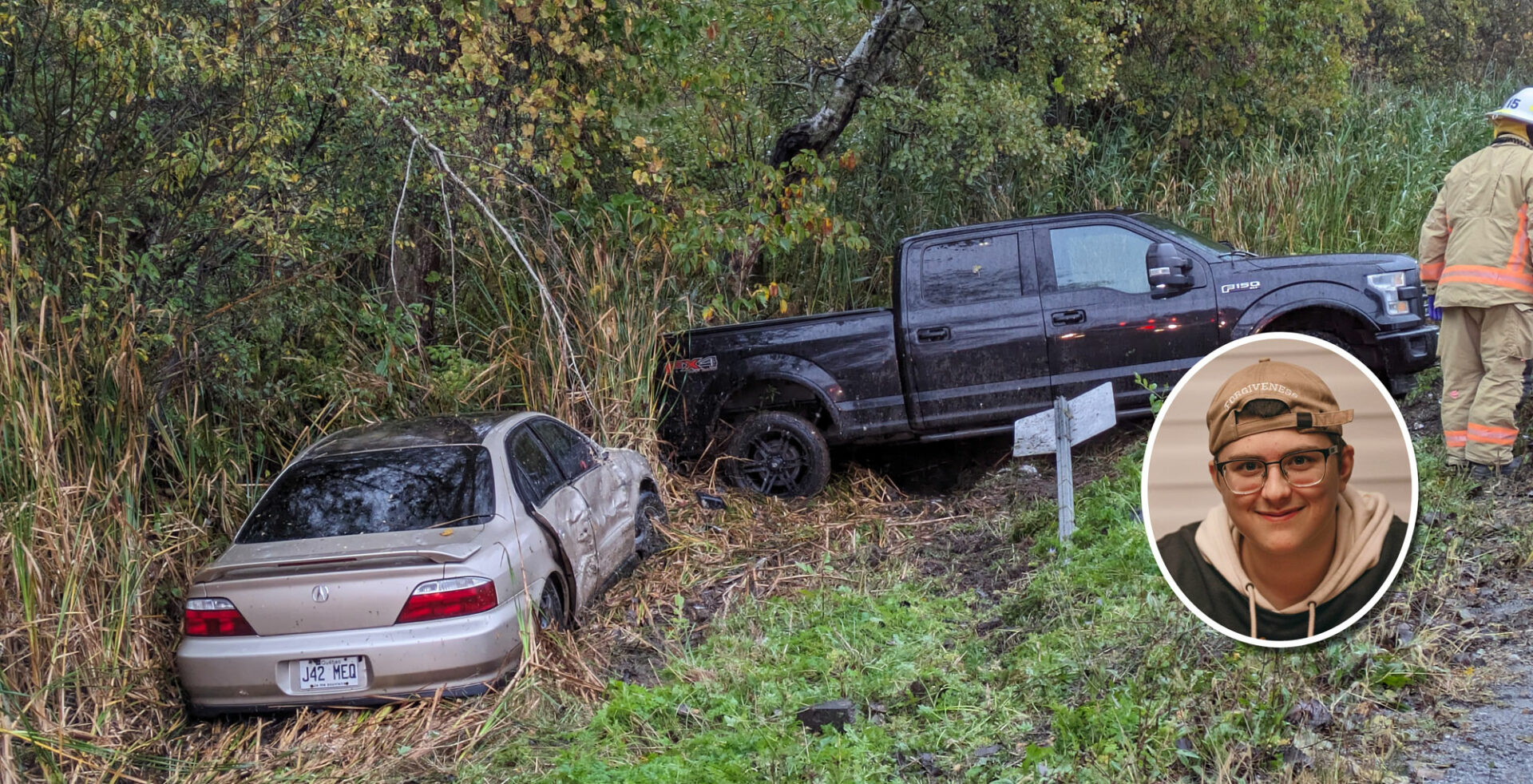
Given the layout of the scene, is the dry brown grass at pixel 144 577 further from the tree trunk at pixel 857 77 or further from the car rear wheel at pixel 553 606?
the tree trunk at pixel 857 77

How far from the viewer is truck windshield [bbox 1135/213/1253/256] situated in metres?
8.79

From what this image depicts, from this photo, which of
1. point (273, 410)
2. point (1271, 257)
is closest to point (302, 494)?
point (273, 410)

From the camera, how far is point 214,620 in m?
5.49

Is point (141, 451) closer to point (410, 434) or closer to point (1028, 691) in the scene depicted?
point (410, 434)

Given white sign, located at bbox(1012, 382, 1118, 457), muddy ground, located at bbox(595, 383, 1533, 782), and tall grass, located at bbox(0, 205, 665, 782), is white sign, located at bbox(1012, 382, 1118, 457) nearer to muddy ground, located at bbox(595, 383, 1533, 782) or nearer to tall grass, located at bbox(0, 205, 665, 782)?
muddy ground, located at bbox(595, 383, 1533, 782)

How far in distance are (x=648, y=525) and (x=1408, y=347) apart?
536 centimetres

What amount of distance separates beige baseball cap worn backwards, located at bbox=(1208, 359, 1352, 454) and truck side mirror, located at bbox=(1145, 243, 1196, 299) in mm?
6579

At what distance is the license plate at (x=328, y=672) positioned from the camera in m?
5.32

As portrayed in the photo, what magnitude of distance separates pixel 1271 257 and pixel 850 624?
464cm

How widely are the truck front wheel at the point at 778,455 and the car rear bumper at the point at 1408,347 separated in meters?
3.99

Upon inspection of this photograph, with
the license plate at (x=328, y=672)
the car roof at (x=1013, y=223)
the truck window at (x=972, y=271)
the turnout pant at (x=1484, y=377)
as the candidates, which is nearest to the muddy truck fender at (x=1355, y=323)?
the car roof at (x=1013, y=223)

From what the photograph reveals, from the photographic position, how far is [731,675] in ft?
17.9

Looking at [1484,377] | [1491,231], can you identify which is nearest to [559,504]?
[1484,377]

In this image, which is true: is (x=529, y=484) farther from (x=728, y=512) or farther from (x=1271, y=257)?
(x=1271, y=257)
